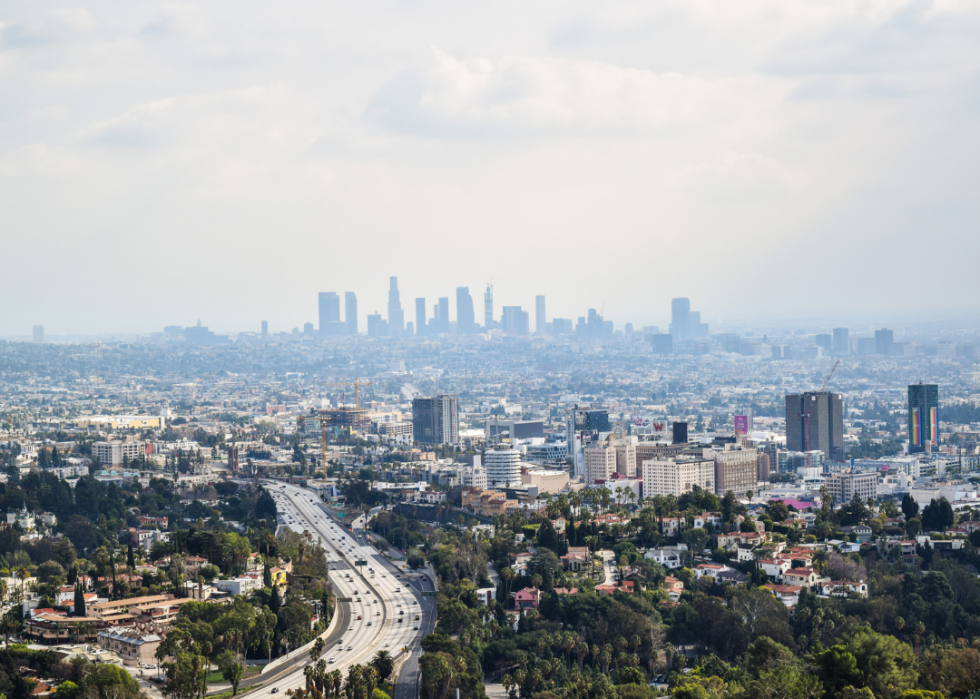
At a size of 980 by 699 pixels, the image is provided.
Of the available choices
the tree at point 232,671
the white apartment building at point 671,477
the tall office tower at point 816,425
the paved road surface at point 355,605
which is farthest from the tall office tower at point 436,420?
the tree at point 232,671

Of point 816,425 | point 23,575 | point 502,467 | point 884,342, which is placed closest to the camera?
point 23,575

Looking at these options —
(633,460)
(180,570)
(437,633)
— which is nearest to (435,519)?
(633,460)

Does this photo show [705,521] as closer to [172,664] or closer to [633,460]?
[172,664]

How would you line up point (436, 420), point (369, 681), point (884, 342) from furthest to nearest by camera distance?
1. point (884, 342)
2. point (436, 420)
3. point (369, 681)

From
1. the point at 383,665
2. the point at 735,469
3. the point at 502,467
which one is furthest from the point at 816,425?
the point at 383,665

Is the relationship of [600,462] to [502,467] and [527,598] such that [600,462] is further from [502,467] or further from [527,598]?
[527,598]

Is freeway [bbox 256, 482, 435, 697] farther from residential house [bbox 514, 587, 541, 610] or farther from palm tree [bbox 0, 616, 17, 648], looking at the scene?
palm tree [bbox 0, 616, 17, 648]

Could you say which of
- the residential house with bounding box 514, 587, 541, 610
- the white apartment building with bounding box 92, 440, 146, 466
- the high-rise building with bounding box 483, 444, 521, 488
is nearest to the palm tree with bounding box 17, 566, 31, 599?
the residential house with bounding box 514, 587, 541, 610
